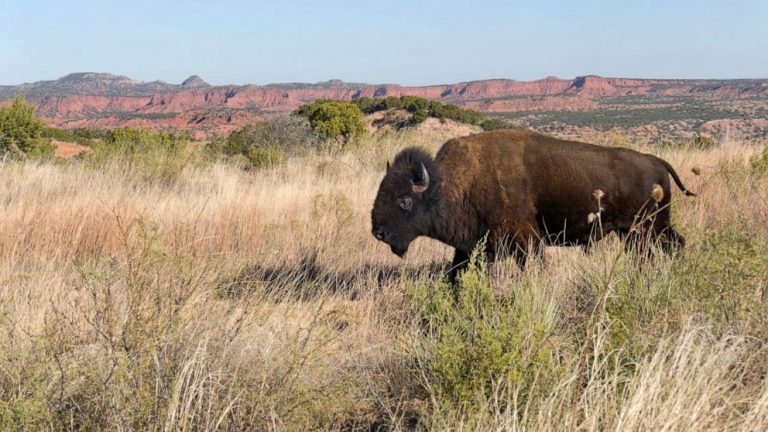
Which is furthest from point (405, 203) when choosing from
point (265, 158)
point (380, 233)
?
point (265, 158)

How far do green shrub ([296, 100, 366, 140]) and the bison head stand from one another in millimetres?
17236

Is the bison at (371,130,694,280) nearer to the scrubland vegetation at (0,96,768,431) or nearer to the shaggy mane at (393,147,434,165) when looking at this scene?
the shaggy mane at (393,147,434,165)

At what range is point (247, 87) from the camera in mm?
184625

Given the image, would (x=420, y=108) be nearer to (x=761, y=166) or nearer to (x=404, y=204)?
(x=761, y=166)

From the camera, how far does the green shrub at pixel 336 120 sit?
2431cm

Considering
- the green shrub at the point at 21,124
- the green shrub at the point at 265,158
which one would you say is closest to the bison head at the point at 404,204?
the green shrub at the point at 265,158

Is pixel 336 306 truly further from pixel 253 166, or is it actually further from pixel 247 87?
pixel 247 87

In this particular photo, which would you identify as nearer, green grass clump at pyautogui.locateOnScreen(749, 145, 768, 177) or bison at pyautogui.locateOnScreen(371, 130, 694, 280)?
bison at pyautogui.locateOnScreen(371, 130, 694, 280)

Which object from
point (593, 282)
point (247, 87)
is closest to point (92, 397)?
point (593, 282)

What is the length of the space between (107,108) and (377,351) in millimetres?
169610

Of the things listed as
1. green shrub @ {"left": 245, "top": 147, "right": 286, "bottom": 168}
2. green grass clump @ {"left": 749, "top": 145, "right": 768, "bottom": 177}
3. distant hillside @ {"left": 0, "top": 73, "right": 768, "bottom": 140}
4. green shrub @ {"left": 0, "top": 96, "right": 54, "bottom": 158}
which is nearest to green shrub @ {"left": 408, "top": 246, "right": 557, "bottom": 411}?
green grass clump @ {"left": 749, "top": 145, "right": 768, "bottom": 177}

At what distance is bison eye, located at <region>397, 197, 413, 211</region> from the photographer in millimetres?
6180

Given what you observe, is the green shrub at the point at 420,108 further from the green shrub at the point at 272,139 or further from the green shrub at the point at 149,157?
the green shrub at the point at 149,157

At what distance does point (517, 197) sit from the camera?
20.4 feet
